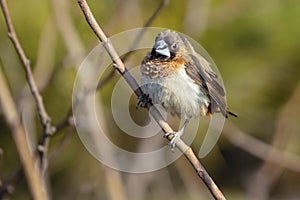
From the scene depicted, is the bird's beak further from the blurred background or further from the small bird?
the blurred background

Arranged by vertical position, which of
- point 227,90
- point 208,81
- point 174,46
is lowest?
point 227,90

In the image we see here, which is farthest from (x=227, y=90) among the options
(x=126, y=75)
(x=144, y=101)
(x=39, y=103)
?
(x=126, y=75)

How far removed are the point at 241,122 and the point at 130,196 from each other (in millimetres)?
535

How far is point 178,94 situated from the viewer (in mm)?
1223

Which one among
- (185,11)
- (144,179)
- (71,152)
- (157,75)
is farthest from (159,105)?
(71,152)

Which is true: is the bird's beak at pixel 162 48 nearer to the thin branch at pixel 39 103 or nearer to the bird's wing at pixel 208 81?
the bird's wing at pixel 208 81

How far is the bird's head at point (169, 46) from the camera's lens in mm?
1111

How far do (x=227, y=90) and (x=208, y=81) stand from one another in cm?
112

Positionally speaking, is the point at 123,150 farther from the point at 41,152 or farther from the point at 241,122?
the point at 41,152

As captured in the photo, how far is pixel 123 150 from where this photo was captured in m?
2.15

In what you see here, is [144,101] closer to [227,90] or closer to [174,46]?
[174,46]

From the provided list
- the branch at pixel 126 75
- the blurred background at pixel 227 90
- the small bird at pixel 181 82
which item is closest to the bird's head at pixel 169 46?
the small bird at pixel 181 82

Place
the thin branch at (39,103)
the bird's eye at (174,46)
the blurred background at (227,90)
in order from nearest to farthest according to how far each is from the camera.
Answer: the thin branch at (39,103) < the bird's eye at (174,46) < the blurred background at (227,90)

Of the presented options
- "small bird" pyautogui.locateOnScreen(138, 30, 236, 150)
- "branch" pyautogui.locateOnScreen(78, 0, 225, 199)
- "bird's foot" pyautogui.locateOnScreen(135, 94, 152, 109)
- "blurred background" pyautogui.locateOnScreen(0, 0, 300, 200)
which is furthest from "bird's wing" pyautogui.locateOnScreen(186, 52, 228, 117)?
"blurred background" pyautogui.locateOnScreen(0, 0, 300, 200)
